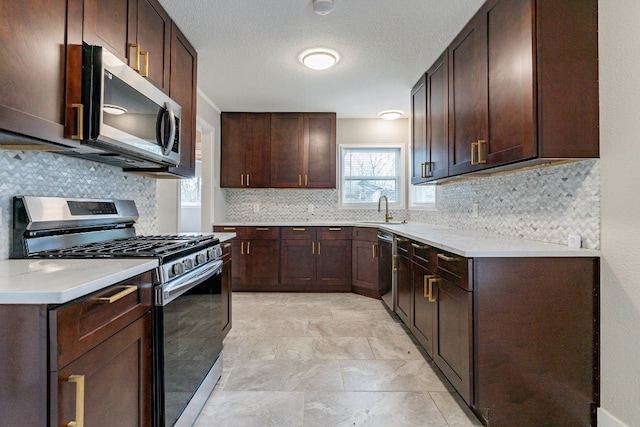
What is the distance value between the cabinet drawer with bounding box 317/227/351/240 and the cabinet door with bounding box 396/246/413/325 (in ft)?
4.35

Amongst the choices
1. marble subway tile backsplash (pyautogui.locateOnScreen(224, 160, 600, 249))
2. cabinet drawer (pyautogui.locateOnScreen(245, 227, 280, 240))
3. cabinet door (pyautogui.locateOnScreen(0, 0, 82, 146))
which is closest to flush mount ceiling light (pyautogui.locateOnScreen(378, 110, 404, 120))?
marble subway tile backsplash (pyautogui.locateOnScreen(224, 160, 600, 249))

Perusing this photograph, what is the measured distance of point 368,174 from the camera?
4988 millimetres

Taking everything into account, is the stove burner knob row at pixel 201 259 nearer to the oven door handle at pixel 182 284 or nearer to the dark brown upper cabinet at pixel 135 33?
the oven door handle at pixel 182 284

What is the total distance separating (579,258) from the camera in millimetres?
1655

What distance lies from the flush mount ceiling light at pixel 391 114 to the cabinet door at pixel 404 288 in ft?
7.46

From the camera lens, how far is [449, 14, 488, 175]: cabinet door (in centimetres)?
219

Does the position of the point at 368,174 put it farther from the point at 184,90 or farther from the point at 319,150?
the point at 184,90

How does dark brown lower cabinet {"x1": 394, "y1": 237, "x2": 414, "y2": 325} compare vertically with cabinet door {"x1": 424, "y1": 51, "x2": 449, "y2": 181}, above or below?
below

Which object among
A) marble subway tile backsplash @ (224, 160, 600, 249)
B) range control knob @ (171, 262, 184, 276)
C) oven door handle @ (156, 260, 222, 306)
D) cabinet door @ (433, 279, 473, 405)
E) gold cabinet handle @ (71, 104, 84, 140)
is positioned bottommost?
cabinet door @ (433, 279, 473, 405)

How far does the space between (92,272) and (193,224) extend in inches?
190

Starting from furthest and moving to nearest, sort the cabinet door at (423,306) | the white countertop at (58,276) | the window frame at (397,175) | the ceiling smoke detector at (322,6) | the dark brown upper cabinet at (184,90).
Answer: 1. the window frame at (397,175)
2. the dark brown upper cabinet at (184,90)
3. the cabinet door at (423,306)
4. the ceiling smoke detector at (322,6)
5. the white countertop at (58,276)

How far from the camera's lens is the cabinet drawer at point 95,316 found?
881 mm

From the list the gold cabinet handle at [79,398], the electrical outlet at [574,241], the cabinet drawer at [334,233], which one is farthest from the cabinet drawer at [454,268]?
the cabinet drawer at [334,233]

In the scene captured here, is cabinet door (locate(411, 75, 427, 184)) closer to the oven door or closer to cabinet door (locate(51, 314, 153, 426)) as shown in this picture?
the oven door
